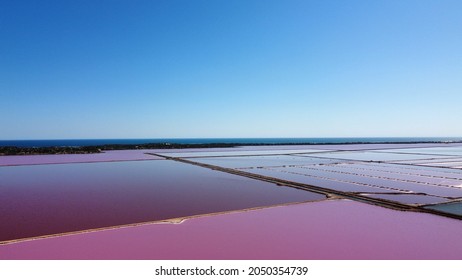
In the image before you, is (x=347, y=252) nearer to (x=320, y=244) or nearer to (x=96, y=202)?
(x=320, y=244)

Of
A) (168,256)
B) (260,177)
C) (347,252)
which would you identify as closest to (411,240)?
(347,252)

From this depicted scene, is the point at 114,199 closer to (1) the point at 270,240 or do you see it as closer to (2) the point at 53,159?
(1) the point at 270,240

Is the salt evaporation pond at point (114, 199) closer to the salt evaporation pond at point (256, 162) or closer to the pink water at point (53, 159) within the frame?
the salt evaporation pond at point (256, 162)

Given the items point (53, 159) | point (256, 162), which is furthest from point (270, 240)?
point (53, 159)

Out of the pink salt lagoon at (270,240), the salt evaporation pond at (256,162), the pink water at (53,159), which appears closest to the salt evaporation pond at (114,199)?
the pink salt lagoon at (270,240)

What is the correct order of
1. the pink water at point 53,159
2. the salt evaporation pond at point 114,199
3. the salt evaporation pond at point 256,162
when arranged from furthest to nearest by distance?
the pink water at point 53,159
the salt evaporation pond at point 256,162
the salt evaporation pond at point 114,199

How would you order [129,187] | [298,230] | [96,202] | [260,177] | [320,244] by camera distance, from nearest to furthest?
[320,244], [298,230], [96,202], [129,187], [260,177]
